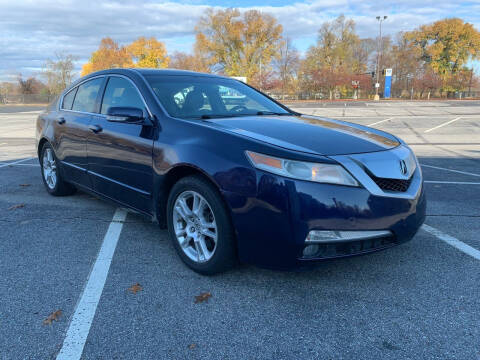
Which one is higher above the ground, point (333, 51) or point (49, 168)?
point (333, 51)

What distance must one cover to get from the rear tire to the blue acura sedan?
1115 millimetres

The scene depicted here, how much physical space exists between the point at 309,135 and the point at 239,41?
64429 mm

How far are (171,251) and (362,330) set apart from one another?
1813 millimetres

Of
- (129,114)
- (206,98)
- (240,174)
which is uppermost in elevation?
(206,98)

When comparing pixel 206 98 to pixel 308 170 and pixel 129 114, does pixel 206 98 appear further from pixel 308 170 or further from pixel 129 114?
pixel 308 170

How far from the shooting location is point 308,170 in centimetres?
252

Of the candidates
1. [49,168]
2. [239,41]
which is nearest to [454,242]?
[49,168]

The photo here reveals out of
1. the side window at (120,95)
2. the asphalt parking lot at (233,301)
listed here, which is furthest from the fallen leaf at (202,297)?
the side window at (120,95)

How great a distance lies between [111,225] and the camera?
4.22 m

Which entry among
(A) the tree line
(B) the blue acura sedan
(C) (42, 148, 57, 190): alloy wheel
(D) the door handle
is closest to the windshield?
(B) the blue acura sedan

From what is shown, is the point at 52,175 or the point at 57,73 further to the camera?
the point at 57,73

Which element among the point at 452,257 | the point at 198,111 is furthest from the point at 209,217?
the point at 452,257

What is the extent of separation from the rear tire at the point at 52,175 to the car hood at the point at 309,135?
279cm

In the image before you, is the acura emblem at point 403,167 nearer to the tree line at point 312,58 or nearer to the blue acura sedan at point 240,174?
the blue acura sedan at point 240,174
